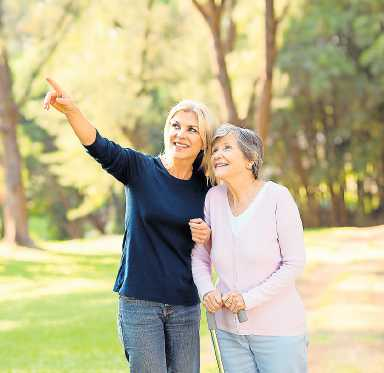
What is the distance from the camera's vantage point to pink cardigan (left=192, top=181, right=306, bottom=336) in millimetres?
3199

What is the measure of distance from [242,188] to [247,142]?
200 mm

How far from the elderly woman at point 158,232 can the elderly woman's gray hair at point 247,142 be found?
0.44 feet

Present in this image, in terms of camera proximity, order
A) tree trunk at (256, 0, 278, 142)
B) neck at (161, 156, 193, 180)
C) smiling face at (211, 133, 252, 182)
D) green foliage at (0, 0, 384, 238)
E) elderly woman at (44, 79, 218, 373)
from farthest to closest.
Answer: green foliage at (0, 0, 384, 238), tree trunk at (256, 0, 278, 142), neck at (161, 156, 193, 180), elderly woman at (44, 79, 218, 373), smiling face at (211, 133, 252, 182)

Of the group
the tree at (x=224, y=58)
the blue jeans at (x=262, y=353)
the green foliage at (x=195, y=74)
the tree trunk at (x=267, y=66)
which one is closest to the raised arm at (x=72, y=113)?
the blue jeans at (x=262, y=353)

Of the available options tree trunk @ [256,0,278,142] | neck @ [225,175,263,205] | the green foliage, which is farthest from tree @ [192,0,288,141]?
neck @ [225,175,263,205]

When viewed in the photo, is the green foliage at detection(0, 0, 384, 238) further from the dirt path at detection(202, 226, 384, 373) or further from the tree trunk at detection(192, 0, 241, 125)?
the dirt path at detection(202, 226, 384, 373)

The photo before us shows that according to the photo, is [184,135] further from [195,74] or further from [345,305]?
[195,74]

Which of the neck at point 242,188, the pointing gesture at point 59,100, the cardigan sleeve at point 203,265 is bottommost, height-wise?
the cardigan sleeve at point 203,265

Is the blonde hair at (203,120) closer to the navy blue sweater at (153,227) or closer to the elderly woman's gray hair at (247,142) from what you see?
the elderly woman's gray hair at (247,142)

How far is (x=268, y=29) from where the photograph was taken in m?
13.6

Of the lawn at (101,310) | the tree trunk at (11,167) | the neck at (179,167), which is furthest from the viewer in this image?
the tree trunk at (11,167)

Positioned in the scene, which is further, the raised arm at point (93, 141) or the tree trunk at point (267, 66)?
the tree trunk at point (267, 66)

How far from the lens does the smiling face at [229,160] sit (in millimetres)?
3295

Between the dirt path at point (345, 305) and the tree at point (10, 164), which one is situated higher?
the tree at point (10, 164)
